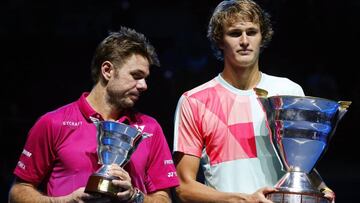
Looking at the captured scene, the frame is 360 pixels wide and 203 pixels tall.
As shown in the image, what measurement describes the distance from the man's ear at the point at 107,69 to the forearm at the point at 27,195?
1.57ft

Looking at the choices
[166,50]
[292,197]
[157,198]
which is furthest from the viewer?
[166,50]

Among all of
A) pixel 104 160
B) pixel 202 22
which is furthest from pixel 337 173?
pixel 104 160

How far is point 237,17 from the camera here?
3.05m

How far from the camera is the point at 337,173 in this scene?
5418mm

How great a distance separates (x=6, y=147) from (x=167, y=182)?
109 inches

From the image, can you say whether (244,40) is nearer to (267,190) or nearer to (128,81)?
(128,81)

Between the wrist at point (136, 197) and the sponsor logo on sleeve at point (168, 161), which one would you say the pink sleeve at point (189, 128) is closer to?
the sponsor logo on sleeve at point (168, 161)

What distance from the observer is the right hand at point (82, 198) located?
257 centimetres

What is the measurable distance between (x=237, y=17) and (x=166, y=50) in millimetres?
3373

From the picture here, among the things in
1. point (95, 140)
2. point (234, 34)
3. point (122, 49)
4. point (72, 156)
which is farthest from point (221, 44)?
point (72, 156)

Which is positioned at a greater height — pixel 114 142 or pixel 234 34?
pixel 234 34

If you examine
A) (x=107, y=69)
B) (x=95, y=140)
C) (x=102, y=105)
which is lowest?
(x=95, y=140)

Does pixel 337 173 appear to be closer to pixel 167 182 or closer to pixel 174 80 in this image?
pixel 174 80

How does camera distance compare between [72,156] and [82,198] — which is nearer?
[82,198]
